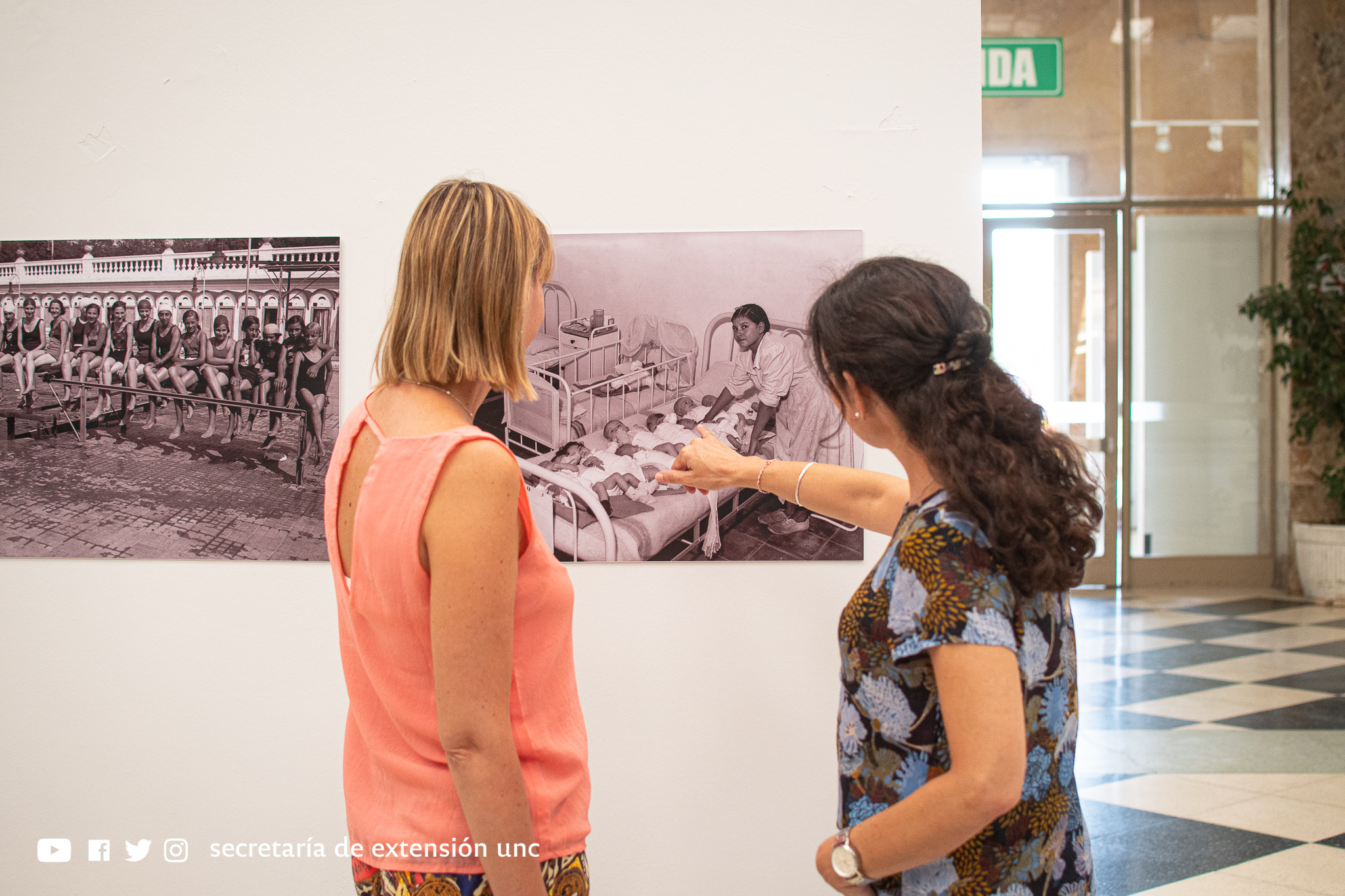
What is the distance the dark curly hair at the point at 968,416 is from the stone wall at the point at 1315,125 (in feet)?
28.7

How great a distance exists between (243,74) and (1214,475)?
8.95m

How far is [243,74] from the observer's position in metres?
2.30

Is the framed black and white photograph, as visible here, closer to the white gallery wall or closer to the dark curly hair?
the white gallery wall

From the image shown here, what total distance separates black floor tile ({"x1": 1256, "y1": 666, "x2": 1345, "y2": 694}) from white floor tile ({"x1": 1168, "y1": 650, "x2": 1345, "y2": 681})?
47mm

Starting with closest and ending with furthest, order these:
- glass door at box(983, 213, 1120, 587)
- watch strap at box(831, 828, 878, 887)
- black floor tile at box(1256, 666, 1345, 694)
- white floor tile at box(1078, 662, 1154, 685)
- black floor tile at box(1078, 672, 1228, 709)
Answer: watch strap at box(831, 828, 878, 887) → black floor tile at box(1078, 672, 1228, 709) → black floor tile at box(1256, 666, 1345, 694) → white floor tile at box(1078, 662, 1154, 685) → glass door at box(983, 213, 1120, 587)

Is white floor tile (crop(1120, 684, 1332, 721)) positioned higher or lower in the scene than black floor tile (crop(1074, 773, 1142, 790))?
lower

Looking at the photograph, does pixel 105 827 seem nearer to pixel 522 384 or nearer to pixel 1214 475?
pixel 522 384

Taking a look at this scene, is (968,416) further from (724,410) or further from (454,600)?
(724,410)

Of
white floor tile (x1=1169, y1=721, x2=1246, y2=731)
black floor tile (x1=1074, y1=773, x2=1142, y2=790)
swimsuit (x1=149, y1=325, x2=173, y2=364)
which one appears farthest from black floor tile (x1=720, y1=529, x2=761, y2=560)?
white floor tile (x1=1169, y1=721, x2=1246, y2=731)

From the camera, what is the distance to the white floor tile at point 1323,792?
361 cm

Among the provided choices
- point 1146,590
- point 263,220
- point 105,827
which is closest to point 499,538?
point 263,220

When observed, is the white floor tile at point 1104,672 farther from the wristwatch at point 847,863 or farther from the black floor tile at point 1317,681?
the wristwatch at point 847,863

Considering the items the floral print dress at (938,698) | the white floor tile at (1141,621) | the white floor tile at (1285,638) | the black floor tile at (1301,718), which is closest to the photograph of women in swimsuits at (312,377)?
the floral print dress at (938,698)

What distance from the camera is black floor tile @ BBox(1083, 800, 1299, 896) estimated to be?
2998mm
